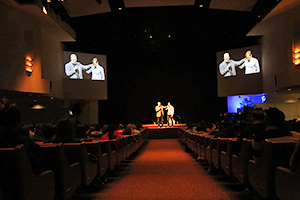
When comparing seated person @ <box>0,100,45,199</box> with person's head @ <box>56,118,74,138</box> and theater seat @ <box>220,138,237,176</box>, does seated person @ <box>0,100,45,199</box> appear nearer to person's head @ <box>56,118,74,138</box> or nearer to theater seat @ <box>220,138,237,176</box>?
person's head @ <box>56,118,74,138</box>

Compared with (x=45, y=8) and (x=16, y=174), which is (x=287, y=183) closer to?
(x=16, y=174)

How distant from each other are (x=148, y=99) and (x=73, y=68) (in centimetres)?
626

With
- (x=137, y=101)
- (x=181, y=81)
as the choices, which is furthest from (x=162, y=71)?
(x=137, y=101)

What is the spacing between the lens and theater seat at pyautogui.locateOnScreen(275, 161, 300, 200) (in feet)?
7.07

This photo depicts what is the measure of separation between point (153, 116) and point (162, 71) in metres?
3.66

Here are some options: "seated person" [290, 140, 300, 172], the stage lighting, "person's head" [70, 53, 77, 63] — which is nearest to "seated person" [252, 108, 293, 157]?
"seated person" [290, 140, 300, 172]

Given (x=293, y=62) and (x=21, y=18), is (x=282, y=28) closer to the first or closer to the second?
(x=293, y=62)

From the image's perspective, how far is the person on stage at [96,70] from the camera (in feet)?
60.8

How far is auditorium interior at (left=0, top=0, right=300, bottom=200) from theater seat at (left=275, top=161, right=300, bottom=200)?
2 centimetres

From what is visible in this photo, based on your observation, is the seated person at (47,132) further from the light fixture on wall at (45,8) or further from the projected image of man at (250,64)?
the projected image of man at (250,64)

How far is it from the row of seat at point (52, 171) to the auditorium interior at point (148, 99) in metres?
0.01

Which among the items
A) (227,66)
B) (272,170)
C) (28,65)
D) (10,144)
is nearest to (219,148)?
(272,170)

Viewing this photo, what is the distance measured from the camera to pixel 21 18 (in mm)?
11312

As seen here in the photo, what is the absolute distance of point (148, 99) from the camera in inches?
840
